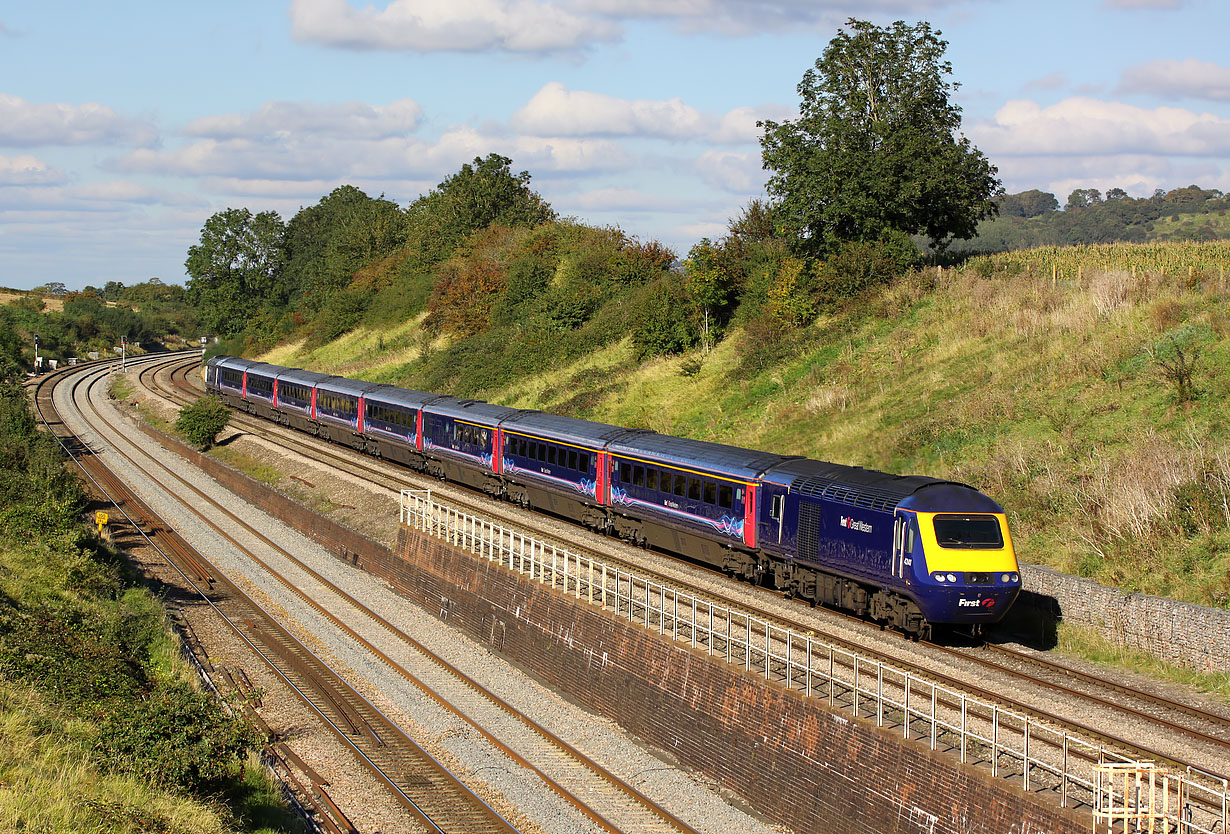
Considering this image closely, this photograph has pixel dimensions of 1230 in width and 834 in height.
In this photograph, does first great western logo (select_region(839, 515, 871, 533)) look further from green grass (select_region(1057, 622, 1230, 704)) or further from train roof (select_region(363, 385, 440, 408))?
train roof (select_region(363, 385, 440, 408))

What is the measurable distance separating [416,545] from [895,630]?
14.5 metres

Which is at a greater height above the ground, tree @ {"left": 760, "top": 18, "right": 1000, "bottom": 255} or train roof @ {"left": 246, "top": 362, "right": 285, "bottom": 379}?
tree @ {"left": 760, "top": 18, "right": 1000, "bottom": 255}

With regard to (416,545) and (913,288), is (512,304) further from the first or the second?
(416,545)

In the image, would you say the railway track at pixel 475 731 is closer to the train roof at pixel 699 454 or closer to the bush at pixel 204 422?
the train roof at pixel 699 454

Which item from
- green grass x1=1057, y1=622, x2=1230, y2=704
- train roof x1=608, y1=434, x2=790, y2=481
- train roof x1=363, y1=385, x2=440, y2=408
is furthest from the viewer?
train roof x1=363, y1=385, x2=440, y2=408

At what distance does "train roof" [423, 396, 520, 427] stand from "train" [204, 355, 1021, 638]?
8 cm

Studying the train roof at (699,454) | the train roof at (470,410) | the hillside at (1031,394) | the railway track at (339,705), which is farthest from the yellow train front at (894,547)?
the train roof at (470,410)

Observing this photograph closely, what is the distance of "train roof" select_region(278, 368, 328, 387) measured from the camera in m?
52.1

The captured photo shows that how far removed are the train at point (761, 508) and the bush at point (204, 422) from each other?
1629 cm

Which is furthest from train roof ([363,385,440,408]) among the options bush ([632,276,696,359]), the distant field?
the distant field

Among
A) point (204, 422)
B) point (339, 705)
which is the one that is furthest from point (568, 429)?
point (204, 422)

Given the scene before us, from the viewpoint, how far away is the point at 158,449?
2110 inches

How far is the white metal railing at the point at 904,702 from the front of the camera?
42.8 feet

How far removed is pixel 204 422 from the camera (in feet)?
169
